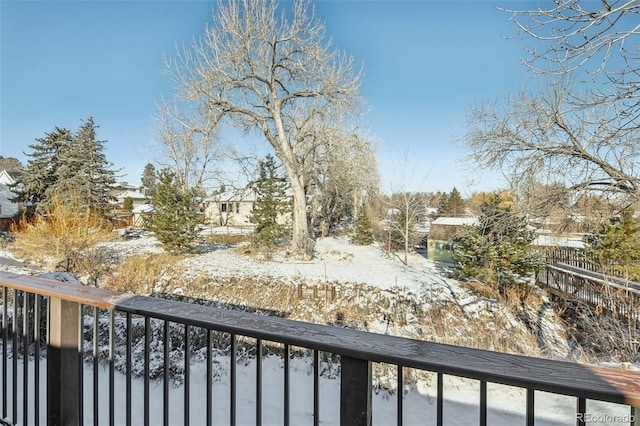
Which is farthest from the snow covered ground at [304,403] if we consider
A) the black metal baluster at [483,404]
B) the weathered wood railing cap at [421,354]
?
the black metal baluster at [483,404]

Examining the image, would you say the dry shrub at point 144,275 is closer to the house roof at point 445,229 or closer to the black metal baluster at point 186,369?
the black metal baluster at point 186,369

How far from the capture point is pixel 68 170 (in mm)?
16688

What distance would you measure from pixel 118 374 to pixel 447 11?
854cm

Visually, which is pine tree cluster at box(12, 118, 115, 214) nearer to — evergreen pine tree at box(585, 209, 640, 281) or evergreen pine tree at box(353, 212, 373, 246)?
evergreen pine tree at box(353, 212, 373, 246)

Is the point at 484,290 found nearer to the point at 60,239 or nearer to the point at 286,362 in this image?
the point at 286,362

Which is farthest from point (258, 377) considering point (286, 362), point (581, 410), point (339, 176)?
point (339, 176)

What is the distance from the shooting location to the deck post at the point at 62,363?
146 cm

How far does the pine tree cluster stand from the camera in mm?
16438

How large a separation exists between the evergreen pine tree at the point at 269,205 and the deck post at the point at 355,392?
41.8 ft

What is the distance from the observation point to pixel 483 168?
805 centimetres

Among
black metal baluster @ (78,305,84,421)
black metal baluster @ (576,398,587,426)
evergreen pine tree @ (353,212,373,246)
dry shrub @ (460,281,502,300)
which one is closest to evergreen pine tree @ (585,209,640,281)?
dry shrub @ (460,281,502,300)

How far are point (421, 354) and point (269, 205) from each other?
13.4m

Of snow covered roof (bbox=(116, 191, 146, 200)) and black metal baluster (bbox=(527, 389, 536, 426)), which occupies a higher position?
snow covered roof (bbox=(116, 191, 146, 200))

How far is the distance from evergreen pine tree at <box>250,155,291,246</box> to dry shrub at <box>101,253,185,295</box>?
4102 mm
